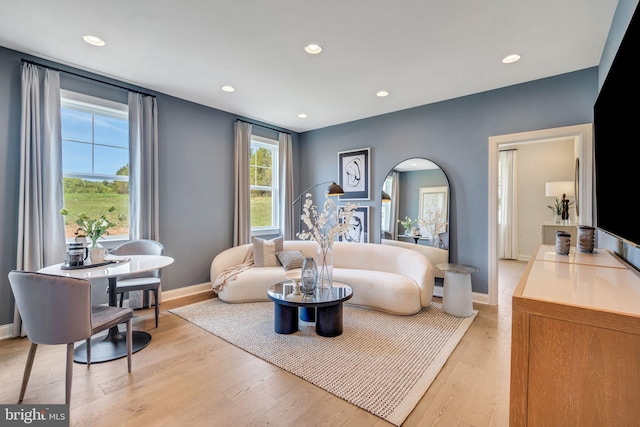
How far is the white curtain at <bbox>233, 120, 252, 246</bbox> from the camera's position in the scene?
15.2ft

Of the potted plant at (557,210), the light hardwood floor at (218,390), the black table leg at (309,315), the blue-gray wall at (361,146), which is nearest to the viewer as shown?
the light hardwood floor at (218,390)

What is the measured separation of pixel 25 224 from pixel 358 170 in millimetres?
4237

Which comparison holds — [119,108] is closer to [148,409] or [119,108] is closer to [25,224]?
[25,224]

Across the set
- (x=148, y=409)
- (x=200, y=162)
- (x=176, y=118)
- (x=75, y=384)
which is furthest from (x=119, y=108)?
(x=148, y=409)

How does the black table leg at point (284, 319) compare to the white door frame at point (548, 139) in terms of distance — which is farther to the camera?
the white door frame at point (548, 139)

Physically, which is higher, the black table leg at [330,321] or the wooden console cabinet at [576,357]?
the wooden console cabinet at [576,357]

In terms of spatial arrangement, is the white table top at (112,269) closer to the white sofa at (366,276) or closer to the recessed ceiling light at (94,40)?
the white sofa at (366,276)

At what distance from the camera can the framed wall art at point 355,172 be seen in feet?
16.0

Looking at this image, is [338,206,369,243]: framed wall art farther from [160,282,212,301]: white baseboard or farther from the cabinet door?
the cabinet door

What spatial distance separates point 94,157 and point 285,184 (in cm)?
285

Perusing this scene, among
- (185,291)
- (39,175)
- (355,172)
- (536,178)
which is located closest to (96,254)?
(39,175)

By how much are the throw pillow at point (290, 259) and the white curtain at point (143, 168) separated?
1.65 metres

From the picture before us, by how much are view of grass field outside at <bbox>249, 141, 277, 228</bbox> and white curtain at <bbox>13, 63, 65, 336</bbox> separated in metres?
2.54

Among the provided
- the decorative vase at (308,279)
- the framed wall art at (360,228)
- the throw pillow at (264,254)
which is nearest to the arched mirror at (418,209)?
the framed wall art at (360,228)
